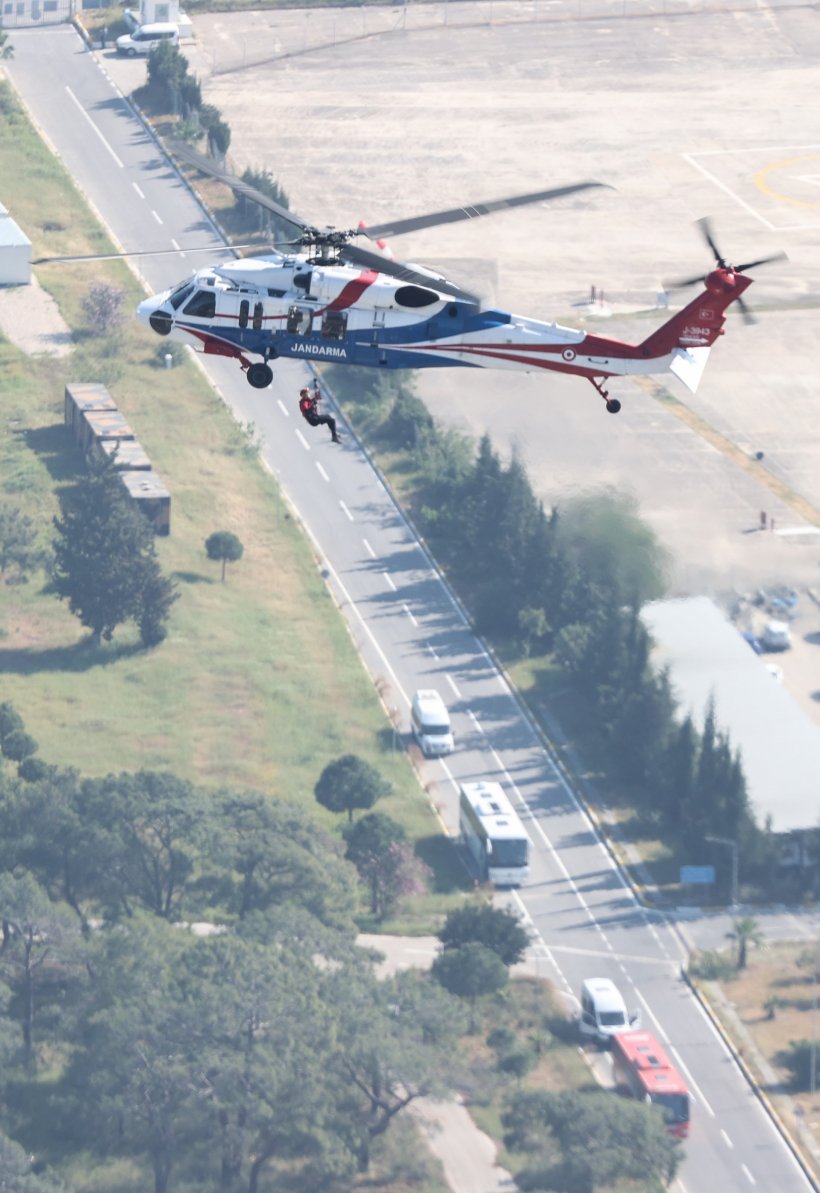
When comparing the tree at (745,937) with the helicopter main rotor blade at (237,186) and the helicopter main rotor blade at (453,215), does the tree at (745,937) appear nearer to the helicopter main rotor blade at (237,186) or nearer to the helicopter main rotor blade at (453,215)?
the helicopter main rotor blade at (453,215)

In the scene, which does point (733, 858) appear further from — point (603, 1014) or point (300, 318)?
point (300, 318)

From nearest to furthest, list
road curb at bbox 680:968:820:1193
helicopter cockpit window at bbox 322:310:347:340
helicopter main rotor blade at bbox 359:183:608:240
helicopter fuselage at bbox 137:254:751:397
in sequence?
helicopter main rotor blade at bbox 359:183:608:240 < helicopter fuselage at bbox 137:254:751:397 < helicopter cockpit window at bbox 322:310:347:340 < road curb at bbox 680:968:820:1193

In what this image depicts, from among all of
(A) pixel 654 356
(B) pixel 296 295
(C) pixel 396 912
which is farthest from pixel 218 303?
(C) pixel 396 912

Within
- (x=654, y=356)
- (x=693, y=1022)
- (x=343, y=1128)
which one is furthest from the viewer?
(x=693, y=1022)

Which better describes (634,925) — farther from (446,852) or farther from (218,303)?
(218,303)

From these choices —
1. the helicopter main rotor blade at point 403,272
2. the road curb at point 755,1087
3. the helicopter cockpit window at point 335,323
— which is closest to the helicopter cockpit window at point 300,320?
the helicopter cockpit window at point 335,323

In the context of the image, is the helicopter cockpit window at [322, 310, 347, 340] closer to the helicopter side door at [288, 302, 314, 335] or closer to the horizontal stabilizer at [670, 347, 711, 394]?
the helicopter side door at [288, 302, 314, 335]

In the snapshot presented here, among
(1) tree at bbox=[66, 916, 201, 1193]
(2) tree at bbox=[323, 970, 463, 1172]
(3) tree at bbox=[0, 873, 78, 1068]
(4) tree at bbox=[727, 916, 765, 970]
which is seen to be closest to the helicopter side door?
(2) tree at bbox=[323, 970, 463, 1172]
